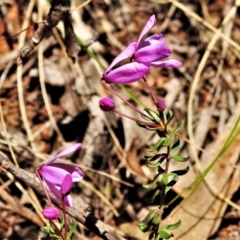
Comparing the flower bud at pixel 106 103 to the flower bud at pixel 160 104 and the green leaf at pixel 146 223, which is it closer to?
the flower bud at pixel 160 104

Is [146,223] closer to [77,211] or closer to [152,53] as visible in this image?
[77,211]

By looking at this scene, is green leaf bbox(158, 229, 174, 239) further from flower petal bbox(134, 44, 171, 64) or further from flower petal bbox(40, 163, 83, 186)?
flower petal bbox(134, 44, 171, 64)

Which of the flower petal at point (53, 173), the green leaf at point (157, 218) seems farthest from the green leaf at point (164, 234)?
the flower petal at point (53, 173)

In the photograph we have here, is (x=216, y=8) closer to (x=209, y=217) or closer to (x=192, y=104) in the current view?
(x=192, y=104)

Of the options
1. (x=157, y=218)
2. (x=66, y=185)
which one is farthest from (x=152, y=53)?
(x=157, y=218)

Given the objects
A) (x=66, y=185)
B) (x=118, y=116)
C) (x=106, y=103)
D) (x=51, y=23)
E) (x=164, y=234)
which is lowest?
(x=164, y=234)

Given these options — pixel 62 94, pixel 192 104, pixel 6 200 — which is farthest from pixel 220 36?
pixel 6 200
